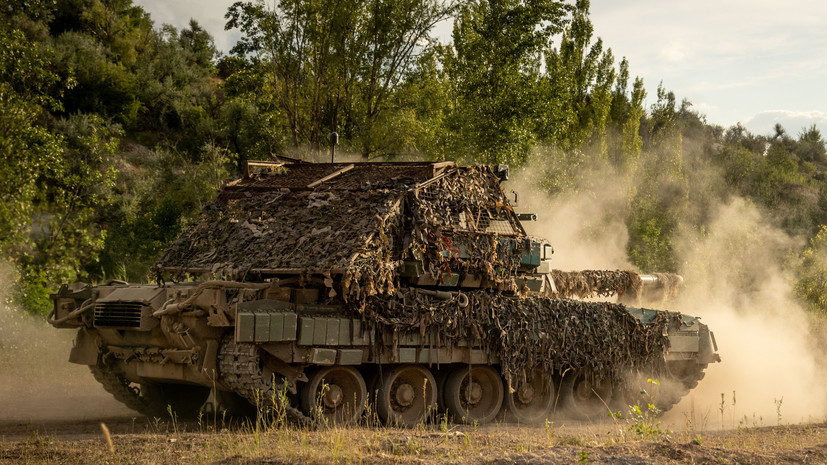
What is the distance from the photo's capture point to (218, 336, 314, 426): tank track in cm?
956

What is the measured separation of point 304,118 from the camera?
27234 millimetres

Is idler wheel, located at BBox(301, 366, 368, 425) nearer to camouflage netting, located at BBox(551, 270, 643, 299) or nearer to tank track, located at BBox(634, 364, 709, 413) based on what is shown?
camouflage netting, located at BBox(551, 270, 643, 299)

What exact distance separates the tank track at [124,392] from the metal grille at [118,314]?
1.15 m

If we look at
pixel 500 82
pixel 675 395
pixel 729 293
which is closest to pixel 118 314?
pixel 675 395

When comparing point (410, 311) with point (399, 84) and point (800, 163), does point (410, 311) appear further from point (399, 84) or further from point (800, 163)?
point (800, 163)

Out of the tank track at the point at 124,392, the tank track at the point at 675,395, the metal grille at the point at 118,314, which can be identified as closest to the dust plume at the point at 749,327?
the tank track at the point at 675,395

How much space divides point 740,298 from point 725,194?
18.9m

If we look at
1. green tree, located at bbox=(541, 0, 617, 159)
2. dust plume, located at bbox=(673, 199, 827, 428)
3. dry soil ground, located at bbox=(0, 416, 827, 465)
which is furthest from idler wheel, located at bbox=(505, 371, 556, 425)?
green tree, located at bbox=(541, 0, 617, 159)

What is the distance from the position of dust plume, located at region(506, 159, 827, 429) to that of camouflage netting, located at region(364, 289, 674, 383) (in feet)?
4.47

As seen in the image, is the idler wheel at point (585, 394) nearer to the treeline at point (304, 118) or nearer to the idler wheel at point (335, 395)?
the idler wheel at point (335, 395)

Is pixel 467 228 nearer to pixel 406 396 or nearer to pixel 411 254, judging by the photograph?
pixel 411 254

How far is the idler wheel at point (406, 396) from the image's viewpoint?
11.1m

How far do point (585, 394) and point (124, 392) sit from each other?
7.13 meters

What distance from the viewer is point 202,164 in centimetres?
2597
